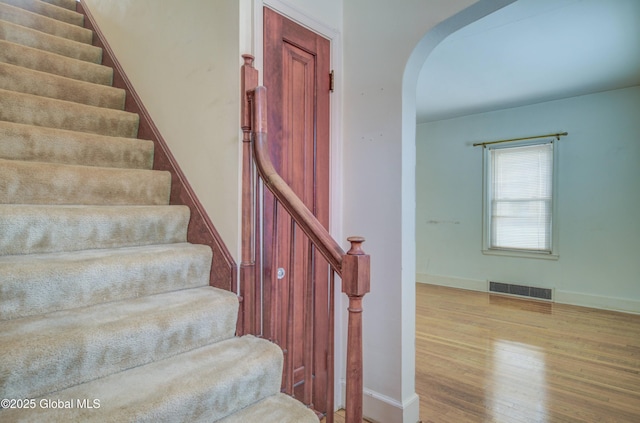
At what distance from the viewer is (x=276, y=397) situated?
1.38 meters

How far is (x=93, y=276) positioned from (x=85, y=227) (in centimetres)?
31

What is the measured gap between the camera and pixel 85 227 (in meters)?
1.55

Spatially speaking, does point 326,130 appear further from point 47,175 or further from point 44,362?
point 44,362

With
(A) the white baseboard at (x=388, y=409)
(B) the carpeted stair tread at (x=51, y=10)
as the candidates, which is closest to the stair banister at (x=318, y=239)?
(A) the white baseboard at (x=388, y=409)

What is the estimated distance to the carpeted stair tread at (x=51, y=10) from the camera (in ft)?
8.95

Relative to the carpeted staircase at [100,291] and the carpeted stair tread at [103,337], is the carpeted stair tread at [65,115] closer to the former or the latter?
the carpeted staircase at [100,291]

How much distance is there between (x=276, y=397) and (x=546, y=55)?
3.64m

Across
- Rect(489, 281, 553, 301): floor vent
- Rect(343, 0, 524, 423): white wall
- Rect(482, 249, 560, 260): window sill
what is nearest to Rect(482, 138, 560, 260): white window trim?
Rect(482, 249, 560, 260): window sill

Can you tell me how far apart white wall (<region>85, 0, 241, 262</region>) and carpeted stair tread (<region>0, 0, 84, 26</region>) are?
0.96 meters

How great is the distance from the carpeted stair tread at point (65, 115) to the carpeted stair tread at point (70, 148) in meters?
0.16

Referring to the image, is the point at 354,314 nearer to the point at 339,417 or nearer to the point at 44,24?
the point at 339,417

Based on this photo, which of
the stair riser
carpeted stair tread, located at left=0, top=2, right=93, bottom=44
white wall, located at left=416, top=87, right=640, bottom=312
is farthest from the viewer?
white wall, located at left=416, top=87, right=640, bottom=312

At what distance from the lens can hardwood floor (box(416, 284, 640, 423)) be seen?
7.15 feet

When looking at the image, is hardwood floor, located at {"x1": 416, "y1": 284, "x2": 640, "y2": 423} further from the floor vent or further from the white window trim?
the white window trim
